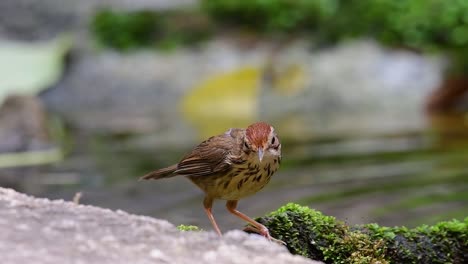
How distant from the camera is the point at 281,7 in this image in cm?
1562

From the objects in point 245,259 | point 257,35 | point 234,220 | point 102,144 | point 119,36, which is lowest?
point 245,259

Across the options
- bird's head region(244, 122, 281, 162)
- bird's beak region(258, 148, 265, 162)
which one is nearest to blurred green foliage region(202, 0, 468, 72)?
bird's head region(244, 122, 281, 162)

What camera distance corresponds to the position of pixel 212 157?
488 centimetres

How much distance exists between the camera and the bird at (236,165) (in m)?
4.61

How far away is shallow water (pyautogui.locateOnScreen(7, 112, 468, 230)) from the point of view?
8.38 m

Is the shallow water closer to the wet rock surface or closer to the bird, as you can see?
the wet rock surface

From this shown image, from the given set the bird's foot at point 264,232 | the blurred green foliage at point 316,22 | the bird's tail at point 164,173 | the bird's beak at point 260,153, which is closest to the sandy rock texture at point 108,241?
the bird's foot at point 264,232

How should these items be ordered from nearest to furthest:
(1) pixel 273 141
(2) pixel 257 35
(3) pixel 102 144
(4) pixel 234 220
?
1. (1) pixel 273 141
2. (4) pixel 234 220
3. (3) pixel 102 144
4. (2) pixel 257 35

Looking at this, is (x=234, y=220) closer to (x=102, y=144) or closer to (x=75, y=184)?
(x=75, y=184)

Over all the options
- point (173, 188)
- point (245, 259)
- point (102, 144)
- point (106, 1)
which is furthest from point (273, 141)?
point (106, 1)

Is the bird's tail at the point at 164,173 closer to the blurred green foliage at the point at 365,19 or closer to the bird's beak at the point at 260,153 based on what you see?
the bird's beak at the point at 260,153

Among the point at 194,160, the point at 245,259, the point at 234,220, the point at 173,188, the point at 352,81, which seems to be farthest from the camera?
the point at 352,81

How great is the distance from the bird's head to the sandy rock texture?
2.90 feet

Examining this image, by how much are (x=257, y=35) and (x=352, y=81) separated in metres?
2.10
